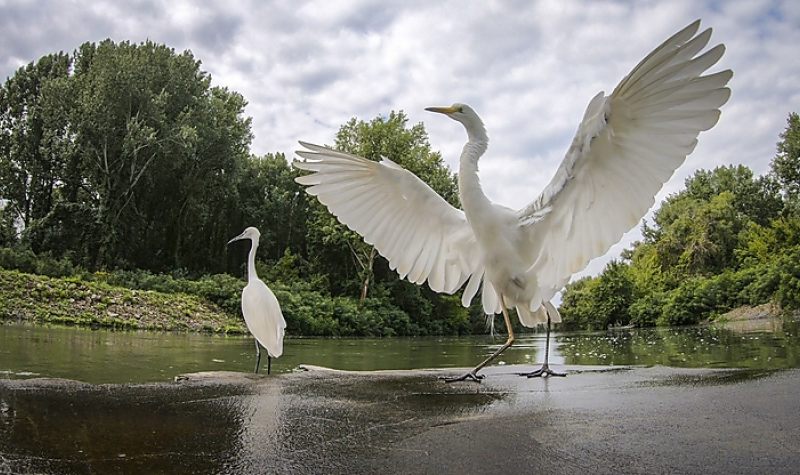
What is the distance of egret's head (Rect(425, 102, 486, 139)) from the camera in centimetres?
552

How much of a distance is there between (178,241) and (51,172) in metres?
7.58

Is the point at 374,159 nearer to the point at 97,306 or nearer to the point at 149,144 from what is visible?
the point at 149,144

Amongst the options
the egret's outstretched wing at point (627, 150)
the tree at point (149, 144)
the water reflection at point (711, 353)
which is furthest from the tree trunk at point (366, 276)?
the egret's outstretched wing at point (627, 150)

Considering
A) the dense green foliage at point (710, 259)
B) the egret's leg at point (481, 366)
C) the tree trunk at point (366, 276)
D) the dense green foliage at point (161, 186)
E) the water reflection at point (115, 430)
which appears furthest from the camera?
the tree trunk at point (366, 276)

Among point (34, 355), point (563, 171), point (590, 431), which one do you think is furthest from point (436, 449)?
point (34, 355)

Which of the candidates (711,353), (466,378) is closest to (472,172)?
(466,378)

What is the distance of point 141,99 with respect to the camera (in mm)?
29188

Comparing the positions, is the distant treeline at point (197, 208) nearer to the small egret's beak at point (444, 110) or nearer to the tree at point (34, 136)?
the tree at point (34, 136)

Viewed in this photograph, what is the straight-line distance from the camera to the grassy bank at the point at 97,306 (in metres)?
17.5

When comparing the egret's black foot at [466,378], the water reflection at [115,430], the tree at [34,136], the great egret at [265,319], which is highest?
the tree at [34,136]

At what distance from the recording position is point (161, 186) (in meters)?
34.7

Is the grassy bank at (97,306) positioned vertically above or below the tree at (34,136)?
below

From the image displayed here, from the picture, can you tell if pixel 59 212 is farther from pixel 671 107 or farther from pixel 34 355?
pixel 671 107

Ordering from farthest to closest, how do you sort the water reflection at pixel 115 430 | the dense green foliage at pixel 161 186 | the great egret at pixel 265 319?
the dense green foliage at pixel 161 186, the great egret at pixel 265 319, the water reflection at pixel 115 430
